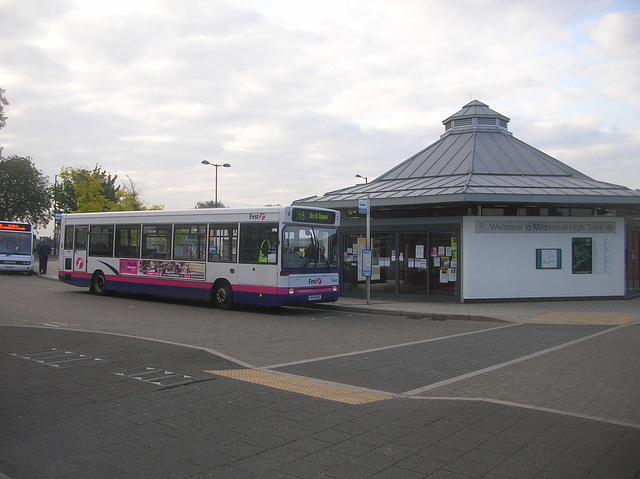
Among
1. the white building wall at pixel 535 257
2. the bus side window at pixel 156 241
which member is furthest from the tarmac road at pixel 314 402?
the bus side window at pixel 156 241

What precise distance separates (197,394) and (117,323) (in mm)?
7384

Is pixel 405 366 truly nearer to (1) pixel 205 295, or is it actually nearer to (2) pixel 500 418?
(2) pixel 500 418

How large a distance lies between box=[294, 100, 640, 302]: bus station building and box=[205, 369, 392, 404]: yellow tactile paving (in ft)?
36.4

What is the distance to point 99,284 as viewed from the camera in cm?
2080

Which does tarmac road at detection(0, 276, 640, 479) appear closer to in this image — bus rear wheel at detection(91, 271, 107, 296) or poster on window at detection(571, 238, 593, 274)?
poster on window at detection(571, 238, 593, 274)

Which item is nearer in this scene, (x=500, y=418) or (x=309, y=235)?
(x=500, y=418)

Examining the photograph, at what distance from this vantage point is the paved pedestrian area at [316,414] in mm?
4461

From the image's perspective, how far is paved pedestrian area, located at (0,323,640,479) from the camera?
14.6 ft

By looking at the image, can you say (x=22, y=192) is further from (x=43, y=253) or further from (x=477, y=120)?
(x=477, y=120)

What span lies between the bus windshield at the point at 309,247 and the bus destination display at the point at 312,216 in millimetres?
196

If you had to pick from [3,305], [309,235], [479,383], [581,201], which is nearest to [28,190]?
[3,305]

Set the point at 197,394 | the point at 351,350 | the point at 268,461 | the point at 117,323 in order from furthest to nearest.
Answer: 1. the point at 117,323
2. the point at 351,350
3. the point at 197,394
4. the point at 268,461

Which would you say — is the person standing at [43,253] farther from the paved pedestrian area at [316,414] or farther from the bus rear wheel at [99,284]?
the paved pedestrian area at [316,414]

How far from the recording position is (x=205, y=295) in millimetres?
17125
